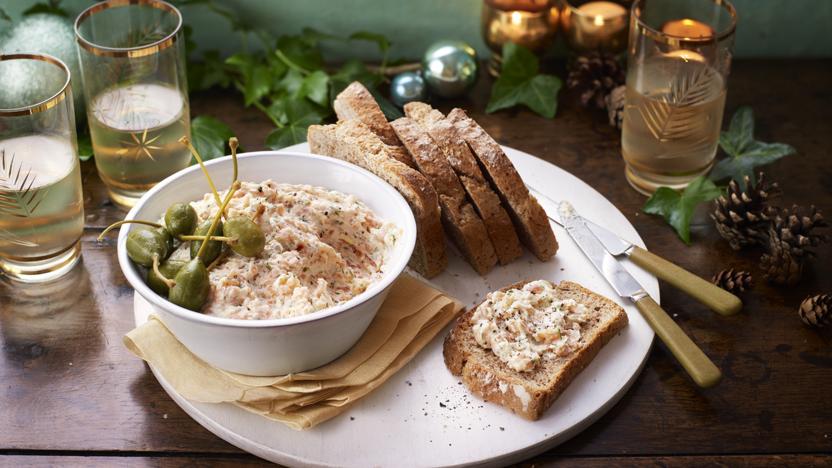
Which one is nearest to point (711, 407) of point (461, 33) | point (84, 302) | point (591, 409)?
point (591, 409)

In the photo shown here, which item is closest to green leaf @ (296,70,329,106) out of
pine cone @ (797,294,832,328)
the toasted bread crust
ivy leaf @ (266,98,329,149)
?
ivy leaf @ (266,98,329,149)

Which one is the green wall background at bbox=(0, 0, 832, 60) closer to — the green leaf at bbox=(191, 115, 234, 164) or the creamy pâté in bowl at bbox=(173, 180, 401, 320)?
the green leaf at bbox=(191, 115, 234, 164)

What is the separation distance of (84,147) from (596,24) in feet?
5.42

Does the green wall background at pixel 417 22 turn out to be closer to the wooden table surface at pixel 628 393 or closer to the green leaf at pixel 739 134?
the green leaf at pixel 739 134

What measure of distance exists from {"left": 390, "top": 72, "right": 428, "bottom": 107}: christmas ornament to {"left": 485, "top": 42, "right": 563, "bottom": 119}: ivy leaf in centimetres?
22

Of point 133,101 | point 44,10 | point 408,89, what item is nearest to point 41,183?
point 133,101

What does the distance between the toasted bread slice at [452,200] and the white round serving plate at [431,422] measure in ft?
0.94

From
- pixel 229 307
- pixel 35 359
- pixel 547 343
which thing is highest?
pixel 229 307

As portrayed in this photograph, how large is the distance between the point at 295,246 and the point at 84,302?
66 cm

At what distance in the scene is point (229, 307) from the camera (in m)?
1.95

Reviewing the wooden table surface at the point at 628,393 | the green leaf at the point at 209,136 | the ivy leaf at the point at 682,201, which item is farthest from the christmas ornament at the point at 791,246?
the green leaf at the point at 209,136

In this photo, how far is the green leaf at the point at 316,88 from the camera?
2.98 m

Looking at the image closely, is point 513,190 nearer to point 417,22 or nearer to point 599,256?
point 599,256

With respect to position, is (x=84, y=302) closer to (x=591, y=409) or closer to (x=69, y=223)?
(x=69, y=223)
